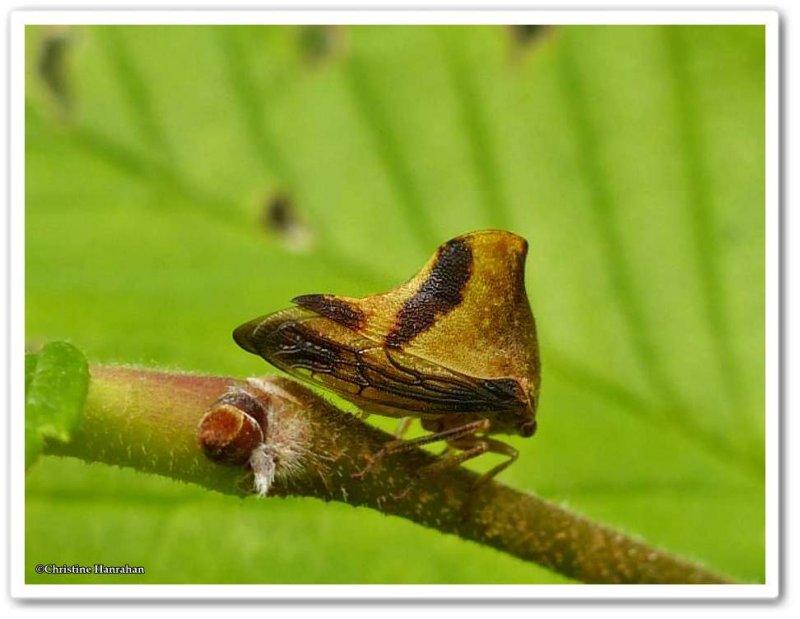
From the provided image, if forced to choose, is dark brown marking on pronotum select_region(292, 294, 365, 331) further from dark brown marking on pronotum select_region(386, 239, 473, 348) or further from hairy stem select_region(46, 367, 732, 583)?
hairy stem select_region(46, 367, 732, 583)

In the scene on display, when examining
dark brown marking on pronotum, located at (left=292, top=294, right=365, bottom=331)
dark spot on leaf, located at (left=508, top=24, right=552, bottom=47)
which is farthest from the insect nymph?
dark spot on leaf, located at (left=508, top=24, right=552, bottom=47)

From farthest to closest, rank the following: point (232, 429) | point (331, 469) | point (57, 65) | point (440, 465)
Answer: point (57, 65), point (440, 465), point (331, 469), point (232, 429)

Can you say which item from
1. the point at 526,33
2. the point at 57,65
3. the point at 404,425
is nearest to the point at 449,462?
the point at 404,425

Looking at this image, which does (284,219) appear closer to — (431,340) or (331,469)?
(431,340)

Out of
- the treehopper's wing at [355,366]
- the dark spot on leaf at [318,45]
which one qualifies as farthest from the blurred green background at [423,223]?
the treehopper's wing at [355,366]

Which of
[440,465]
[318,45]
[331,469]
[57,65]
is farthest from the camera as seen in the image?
[318,45]
